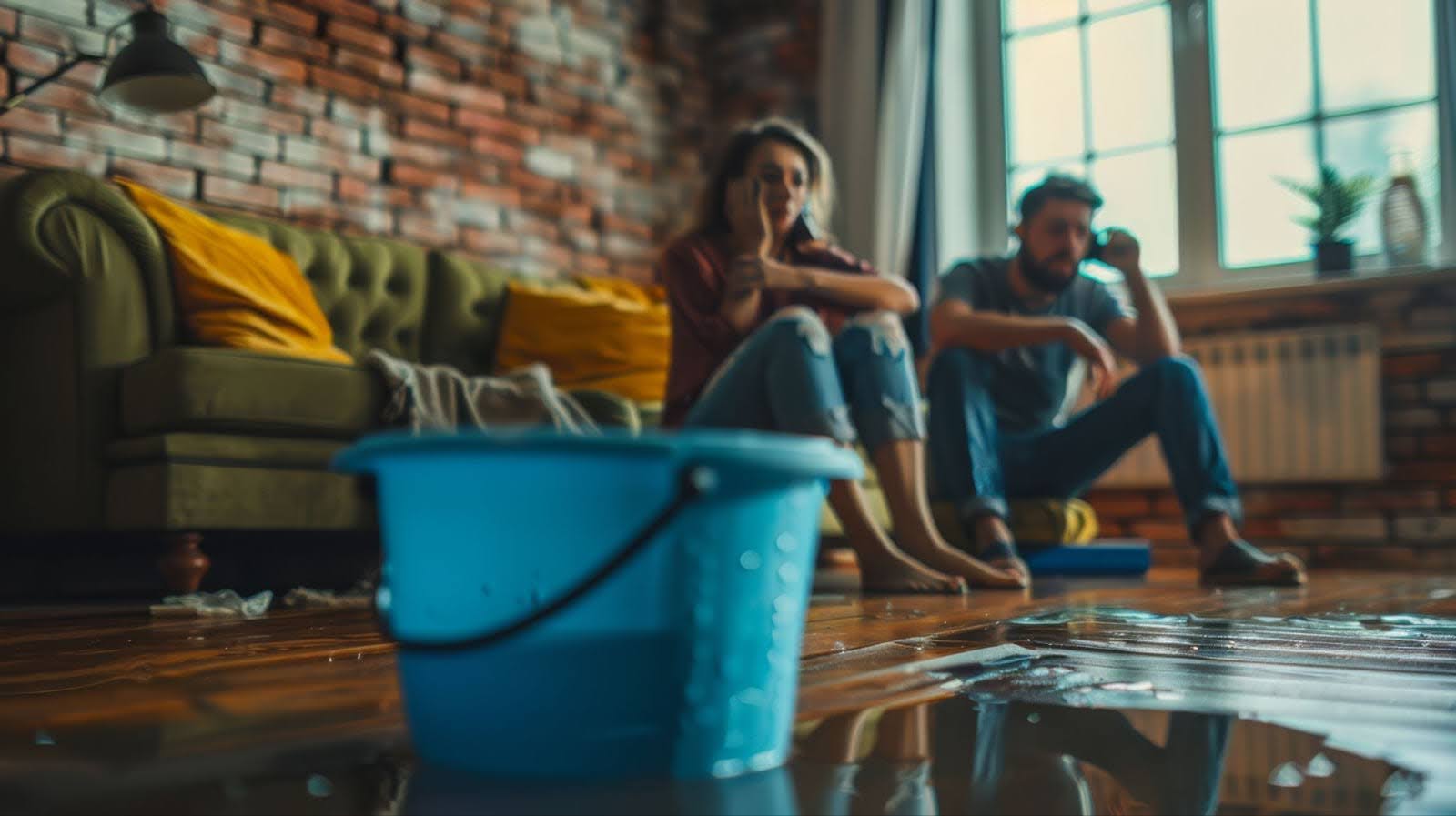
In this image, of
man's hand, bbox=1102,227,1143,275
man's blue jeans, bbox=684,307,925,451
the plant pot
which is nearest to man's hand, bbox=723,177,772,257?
man's blue jeans, bbox=684,307,925,451

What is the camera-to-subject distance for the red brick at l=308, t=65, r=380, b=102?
131 inches

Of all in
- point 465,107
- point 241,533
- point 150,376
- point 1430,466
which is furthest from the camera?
point 465,107

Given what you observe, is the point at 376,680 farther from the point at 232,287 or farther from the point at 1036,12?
the point at 1036,12

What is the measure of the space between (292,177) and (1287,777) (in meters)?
3.11

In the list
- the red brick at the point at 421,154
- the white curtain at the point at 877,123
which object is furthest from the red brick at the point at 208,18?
the white curtain at the point at 877,123

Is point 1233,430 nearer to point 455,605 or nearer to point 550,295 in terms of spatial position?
point 550,295

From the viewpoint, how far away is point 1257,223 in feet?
12.2

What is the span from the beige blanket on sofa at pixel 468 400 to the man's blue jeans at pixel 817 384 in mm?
449

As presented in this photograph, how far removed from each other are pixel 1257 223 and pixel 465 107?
2.42m

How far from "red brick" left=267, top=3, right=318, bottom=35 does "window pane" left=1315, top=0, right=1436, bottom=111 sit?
290 cm

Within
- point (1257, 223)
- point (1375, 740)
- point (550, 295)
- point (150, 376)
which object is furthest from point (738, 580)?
point (1257, 223)

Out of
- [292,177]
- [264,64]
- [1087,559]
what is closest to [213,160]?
[292,177]

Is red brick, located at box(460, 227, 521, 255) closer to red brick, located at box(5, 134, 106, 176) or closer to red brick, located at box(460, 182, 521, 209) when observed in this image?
red brick, located at box(460, 182, 521, 209)

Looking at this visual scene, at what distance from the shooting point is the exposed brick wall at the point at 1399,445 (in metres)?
3.32
